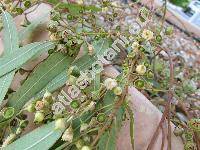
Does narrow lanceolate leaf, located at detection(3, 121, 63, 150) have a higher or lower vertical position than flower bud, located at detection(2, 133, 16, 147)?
higher

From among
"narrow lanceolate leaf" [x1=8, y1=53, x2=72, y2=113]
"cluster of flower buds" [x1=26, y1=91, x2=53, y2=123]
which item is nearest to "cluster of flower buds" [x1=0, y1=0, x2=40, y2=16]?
"narrow lanceolate leaf" [x1=8, y1=53, x2=72, y2=113]

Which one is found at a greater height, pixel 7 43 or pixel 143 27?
pixel 143 27

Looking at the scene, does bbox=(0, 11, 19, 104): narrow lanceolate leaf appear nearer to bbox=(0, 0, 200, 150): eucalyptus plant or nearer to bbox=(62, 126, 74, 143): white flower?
bbox=(0, 0, 200, 150): eucalyptus plant

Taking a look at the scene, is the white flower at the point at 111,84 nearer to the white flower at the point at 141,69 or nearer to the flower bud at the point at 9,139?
the white flower at the point at 141,69

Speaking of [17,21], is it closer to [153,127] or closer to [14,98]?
[14,98]

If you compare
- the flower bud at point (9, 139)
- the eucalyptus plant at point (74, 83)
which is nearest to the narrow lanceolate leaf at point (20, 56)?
the eucalyptus plant at point (74, 83)

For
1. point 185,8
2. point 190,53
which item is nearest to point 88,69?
point 190,53

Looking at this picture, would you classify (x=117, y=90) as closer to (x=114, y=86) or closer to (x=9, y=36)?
(x=114, y=86)
